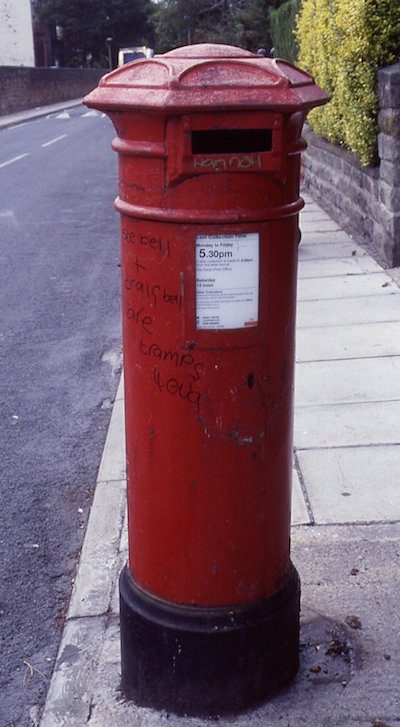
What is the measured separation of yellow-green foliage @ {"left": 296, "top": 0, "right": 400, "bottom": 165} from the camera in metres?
7.88

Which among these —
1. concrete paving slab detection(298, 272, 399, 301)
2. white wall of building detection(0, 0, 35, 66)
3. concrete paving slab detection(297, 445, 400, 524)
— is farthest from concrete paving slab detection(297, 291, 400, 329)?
white wall of building detection(0, 0, 35, 66)

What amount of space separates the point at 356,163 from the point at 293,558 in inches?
259

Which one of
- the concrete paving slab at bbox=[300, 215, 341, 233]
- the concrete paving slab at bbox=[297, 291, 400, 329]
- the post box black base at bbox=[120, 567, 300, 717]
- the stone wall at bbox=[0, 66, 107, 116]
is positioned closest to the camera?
the post box black base at bbox=[120, 567, 300, 717]

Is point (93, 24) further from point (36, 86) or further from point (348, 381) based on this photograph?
point (348, 381)

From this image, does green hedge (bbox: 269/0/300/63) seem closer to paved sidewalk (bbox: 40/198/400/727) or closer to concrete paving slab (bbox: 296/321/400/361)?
concrete paving slab (bbox: 296/321/400/361)

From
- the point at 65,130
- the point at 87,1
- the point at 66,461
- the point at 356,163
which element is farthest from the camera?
the point at 87,1

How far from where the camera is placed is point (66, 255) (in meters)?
9.92

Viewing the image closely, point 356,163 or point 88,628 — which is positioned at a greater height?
point 356,163

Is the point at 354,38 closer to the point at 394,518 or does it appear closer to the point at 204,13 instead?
the point at 394,518

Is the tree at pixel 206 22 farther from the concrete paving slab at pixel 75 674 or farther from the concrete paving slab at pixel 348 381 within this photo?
the concrete paving slab at pixel 75 674

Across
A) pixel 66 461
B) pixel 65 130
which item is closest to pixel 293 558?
pixel 66 461

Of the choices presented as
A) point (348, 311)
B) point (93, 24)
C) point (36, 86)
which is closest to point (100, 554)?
point (348, 311)

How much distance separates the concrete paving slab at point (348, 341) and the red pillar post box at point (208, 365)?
3185 mm

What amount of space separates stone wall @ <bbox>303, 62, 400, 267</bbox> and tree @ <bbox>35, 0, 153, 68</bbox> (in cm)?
7534
